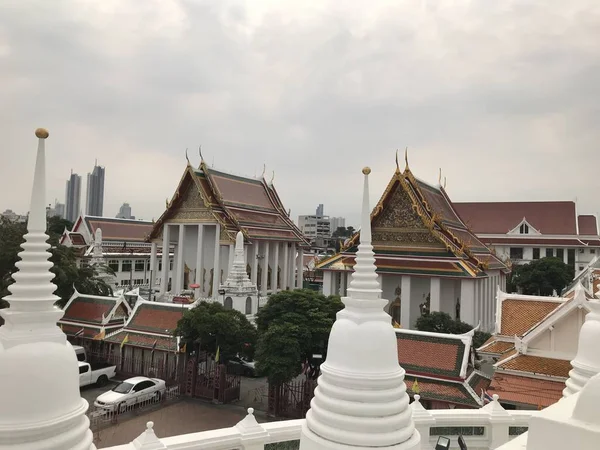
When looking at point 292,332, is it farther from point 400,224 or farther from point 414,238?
point 400,224

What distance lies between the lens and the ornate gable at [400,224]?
694 inches

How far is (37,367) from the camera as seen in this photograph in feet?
8.91

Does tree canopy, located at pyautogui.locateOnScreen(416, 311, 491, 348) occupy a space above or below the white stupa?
below

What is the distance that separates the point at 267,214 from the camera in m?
29.1

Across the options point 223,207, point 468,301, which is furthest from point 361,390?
point 223,207

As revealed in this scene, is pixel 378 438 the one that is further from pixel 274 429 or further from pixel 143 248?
pixel 143 248

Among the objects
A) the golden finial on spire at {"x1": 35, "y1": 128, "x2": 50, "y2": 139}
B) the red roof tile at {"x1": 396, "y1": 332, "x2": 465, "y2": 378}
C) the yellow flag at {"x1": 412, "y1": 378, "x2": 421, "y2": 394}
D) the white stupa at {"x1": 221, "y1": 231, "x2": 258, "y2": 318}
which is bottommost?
the yellow flag at {"x1": 412, "y1": 378, "x2": 421, "y2": 394}

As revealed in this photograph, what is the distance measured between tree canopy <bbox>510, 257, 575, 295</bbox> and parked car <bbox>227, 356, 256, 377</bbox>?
67.8 feet

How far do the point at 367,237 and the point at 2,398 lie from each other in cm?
295

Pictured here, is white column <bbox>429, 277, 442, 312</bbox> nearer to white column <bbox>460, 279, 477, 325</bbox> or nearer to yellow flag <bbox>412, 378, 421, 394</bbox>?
white column <bbox>460, 279, 477, 325</bbox>

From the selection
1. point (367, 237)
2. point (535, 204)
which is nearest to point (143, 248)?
point (535, 204)

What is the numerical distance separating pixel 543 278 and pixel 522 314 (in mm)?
20832

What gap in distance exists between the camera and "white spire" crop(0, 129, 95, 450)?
2.62m

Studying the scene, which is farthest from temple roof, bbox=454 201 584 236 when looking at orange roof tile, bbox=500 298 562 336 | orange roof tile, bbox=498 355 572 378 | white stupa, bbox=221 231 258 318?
orange roof tile, bbox=498 355 572 378
